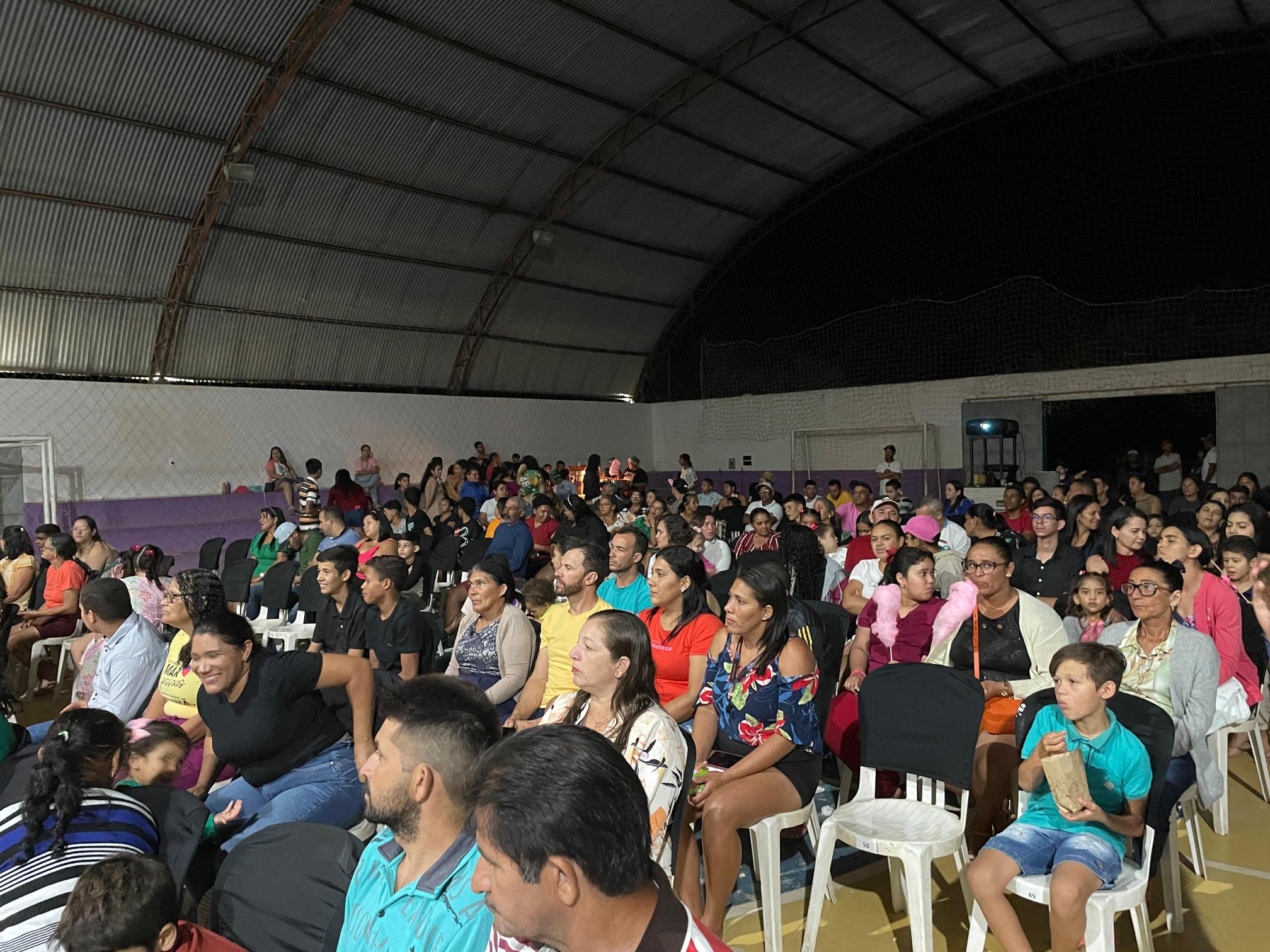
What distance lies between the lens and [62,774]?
2.25 meters

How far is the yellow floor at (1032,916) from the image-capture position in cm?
322

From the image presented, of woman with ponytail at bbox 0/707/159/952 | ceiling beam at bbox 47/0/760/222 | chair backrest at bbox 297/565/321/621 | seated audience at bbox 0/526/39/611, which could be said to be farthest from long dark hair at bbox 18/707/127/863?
ceiling beam at bbox 47/0/760/222

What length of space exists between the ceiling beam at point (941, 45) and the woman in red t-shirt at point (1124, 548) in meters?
11.0

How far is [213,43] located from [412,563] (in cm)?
751

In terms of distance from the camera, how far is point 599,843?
1365mm

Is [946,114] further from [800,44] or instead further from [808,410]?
[808,410]

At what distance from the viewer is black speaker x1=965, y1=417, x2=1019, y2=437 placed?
16609 mm

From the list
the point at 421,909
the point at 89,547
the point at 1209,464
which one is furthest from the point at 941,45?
the point at 421,909

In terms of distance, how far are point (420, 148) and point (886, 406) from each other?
30.5ft

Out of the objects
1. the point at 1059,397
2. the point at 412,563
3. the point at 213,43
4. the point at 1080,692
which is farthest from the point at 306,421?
the point at 1080,692

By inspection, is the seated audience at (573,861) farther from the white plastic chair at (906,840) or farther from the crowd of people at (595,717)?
the white plastic chair at (906,840)

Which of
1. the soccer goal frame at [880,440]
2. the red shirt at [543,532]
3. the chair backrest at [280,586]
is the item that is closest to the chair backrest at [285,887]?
the chair backrest at [280,586]

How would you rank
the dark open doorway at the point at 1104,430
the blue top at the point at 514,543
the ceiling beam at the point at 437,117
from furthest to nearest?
the dark open doorway at the point at 1104,430, the ceiling beam at the point at 437,117, the blue top at the point at 514,543

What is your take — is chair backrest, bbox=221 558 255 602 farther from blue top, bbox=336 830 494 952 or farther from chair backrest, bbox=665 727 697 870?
blue top, bbox=336 830 494 952
